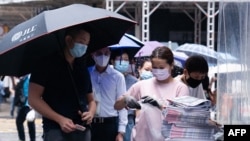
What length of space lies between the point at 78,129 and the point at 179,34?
69.6ft

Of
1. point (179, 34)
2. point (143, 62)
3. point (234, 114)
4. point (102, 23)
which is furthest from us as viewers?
point (179, 34)

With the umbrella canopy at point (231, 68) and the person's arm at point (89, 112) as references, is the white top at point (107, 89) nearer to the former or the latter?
the person's arm at point (89, 112)

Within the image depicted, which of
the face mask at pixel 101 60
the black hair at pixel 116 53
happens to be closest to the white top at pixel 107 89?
the face mask at pixel 101 60

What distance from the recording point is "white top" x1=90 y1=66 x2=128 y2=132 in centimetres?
633

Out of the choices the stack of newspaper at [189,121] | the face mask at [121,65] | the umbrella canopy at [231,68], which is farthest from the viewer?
the face mask at [121,65]

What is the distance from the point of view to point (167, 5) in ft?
76.9

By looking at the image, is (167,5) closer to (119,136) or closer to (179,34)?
(179,34)

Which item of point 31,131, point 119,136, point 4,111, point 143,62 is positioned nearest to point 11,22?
point 4,111

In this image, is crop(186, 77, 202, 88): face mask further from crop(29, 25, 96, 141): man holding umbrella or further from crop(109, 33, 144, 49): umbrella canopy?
crop(109, 33, 144, 49): umbrella canopy

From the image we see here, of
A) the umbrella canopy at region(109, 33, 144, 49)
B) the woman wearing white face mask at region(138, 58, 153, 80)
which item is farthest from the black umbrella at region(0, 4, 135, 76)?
the woman wearing white face mask at region(138, 58, 153, 80)

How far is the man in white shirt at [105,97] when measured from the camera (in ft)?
20.5

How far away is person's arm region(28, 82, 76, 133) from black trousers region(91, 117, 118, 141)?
142cm

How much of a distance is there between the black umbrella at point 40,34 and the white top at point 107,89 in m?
0.92

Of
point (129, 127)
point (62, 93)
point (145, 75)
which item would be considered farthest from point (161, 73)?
point (145, 75)
